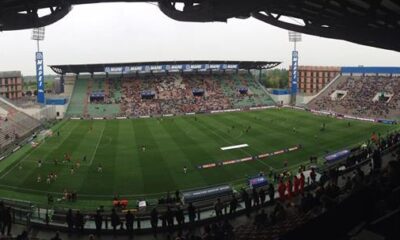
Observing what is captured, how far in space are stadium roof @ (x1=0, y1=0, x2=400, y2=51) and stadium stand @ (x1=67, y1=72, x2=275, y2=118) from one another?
60.0 metres

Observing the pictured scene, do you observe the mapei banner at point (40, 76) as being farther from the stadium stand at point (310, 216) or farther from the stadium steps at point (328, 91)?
the stadium stand at point (310, 216)

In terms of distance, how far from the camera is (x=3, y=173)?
108 ft

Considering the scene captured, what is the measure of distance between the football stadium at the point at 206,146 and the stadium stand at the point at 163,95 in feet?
1.49

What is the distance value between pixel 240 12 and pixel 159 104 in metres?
68.1

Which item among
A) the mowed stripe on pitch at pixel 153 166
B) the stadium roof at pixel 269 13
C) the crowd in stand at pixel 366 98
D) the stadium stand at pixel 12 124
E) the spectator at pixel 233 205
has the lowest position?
the mowed stripe on pitch at pixel 153 166

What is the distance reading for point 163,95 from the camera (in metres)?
83.9

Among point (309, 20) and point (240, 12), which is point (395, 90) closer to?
point (309, 20)

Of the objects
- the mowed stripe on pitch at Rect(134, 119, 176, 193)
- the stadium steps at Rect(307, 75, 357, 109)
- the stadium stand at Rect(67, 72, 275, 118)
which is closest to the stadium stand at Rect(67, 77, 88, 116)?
the stadium stand at Rect(67, 72, 275, 118)

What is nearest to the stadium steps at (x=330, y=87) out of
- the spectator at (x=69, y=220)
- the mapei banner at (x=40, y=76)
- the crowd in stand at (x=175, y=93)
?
the crowd in stand at (x=175, y=93)

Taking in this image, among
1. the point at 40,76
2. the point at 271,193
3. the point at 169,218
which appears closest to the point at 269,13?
the point at 271,193

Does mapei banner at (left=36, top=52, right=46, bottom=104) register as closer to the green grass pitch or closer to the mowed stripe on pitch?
the green grass pitch

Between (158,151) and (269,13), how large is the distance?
2715 centimetres

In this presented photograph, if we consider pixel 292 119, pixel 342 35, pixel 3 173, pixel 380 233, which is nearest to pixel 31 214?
pixel 380 233

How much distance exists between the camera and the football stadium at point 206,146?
1159cm
